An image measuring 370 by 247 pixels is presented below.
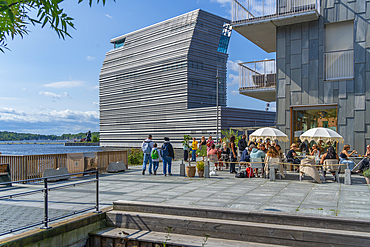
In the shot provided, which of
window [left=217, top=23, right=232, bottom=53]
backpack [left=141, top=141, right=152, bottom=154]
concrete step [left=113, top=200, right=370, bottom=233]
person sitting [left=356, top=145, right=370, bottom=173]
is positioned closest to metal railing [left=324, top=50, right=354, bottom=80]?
person sitting [left=356, top=145, right=370, bottom=173]

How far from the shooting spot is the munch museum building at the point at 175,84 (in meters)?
50.3

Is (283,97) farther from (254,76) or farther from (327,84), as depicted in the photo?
(254,76)

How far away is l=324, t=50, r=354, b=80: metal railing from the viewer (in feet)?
46.1

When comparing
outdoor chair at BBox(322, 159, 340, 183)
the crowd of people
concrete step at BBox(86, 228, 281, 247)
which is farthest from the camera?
the crowd of people

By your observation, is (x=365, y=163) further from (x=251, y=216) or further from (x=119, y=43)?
(x=119, y=43)

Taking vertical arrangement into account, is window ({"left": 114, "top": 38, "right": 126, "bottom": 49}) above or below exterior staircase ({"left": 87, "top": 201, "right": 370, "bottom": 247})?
above

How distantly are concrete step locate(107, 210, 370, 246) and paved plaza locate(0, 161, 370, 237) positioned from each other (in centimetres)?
66

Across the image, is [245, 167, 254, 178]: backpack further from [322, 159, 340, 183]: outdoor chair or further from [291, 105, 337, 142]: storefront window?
[291, 105, 337, 142]: storefront window

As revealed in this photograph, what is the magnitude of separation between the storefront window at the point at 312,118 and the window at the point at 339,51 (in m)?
1.56

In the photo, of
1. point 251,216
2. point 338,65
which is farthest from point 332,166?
point 251,216

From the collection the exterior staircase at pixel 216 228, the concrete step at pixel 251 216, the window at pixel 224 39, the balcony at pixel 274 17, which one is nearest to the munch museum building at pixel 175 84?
the window at pixel 224 39

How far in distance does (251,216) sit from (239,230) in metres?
0.41

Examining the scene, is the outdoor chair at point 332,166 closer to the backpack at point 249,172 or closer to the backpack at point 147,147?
the backpack at point 249,172

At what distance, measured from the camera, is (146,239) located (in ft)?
22.1
